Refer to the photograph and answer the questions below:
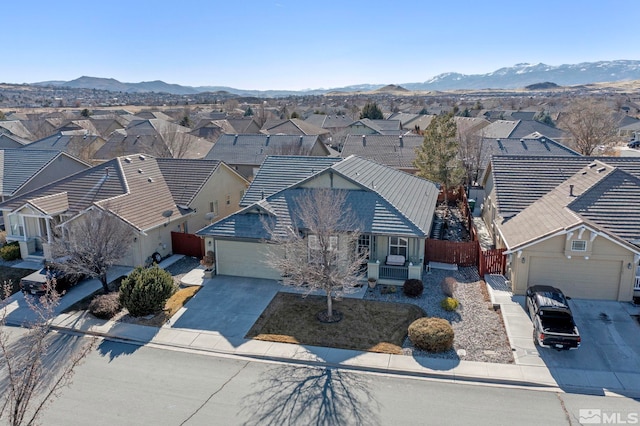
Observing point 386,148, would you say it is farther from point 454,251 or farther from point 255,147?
point 454,251

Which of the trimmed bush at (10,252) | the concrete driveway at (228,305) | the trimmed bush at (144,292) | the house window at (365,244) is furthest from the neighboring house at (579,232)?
the trimmed bush at (10,252)

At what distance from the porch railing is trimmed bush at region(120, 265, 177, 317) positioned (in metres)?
10.2

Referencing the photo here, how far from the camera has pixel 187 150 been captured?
167 ft

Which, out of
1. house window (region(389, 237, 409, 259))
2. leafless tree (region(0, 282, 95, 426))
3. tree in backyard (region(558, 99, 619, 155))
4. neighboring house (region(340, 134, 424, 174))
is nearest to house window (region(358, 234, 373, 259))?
house window (region(389, 237, 409, 259))

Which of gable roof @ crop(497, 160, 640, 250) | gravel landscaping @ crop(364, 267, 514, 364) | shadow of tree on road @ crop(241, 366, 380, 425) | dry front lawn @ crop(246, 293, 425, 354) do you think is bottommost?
shadow of tree on road @ crop(241, 366, 380, 425)

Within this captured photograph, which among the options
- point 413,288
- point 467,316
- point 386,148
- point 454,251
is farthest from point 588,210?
point 386,148

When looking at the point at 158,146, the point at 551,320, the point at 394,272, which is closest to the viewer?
the point at 551,320

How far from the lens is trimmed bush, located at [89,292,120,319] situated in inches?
785

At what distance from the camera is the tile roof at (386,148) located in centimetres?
4772

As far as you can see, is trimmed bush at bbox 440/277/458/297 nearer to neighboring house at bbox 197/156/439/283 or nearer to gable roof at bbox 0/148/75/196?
neighboring house at bbox 197/156/439/283

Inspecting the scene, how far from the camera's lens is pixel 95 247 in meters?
21.2

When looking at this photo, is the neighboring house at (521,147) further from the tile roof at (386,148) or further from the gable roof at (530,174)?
the gable roof at (530,174)

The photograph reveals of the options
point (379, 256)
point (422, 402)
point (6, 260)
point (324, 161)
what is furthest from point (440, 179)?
point (6, 260)

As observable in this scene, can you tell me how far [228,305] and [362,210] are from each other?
821 cm
